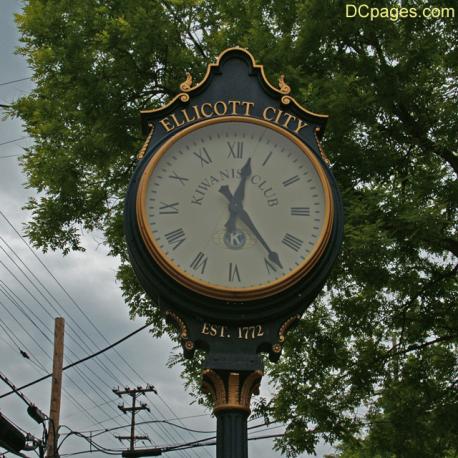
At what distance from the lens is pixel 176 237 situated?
3.48 meters

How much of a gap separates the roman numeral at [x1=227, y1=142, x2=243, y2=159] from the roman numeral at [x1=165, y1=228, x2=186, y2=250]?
1.39ft

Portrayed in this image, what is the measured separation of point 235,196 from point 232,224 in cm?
12

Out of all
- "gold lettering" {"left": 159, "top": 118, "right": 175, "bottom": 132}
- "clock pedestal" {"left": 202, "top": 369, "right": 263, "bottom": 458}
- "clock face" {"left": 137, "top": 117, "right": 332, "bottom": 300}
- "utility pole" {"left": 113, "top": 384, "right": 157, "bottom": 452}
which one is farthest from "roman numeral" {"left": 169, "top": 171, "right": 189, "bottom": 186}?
"utility pole" {"left": 113, "top": 384, "right": 157, "bottom": 452}

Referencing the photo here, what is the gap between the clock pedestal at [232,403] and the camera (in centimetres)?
317

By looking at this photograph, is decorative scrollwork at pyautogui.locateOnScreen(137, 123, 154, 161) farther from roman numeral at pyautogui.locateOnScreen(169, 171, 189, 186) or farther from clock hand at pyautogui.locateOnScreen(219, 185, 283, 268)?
clock hand at pyautogui.locateOnScreen(219, 185, 283, 268)

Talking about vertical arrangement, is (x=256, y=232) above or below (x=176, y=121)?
below

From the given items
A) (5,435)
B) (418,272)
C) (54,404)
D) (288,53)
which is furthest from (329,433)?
(54,404)

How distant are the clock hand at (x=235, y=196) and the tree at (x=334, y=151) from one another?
5.13 meters

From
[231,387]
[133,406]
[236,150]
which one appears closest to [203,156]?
[236,150]

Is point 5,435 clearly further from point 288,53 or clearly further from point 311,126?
point 311,126

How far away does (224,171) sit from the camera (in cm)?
362

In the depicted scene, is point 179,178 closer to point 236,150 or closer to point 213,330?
point 236,150

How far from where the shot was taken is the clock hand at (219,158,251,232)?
3.51m

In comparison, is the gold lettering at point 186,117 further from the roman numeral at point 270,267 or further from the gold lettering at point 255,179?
the roman numeral at point 270,267
